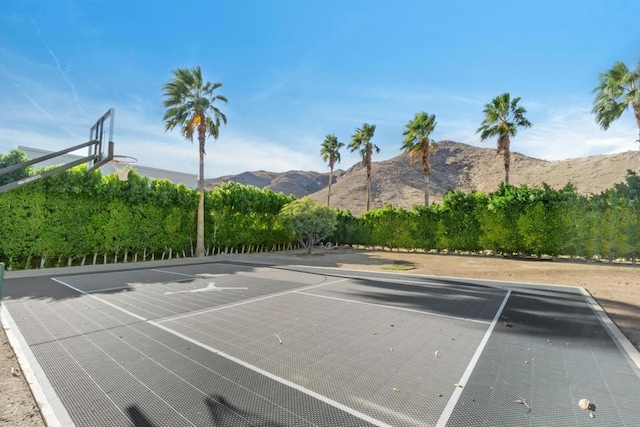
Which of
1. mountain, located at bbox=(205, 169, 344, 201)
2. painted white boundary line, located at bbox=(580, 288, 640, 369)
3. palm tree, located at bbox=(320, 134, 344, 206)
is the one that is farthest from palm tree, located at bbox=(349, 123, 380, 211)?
mountain, located at bbox=(205, 169, 344, 201)

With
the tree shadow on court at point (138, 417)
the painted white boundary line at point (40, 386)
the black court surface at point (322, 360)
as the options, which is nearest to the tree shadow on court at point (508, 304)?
the black court surface at point (322, 360)

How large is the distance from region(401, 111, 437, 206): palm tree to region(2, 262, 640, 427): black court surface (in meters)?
18.0

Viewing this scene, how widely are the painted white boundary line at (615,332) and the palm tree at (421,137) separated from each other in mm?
16961

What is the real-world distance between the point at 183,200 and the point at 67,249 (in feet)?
20.2

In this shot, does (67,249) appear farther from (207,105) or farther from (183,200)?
(207,105)

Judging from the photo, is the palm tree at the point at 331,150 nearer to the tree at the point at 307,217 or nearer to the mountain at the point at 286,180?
the tree at the point at 307,217

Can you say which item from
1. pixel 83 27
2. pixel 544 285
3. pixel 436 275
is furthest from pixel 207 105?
pixel 544 285

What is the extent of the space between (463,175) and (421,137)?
63651 millimetres

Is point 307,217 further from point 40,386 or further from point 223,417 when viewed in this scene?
point 223,417

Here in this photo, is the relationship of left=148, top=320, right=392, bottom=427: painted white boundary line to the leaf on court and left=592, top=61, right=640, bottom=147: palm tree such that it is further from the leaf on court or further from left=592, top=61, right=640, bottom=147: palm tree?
left=592, top=61, right=640, bottom=147: palm tree

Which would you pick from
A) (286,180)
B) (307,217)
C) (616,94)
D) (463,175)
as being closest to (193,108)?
(307,217)

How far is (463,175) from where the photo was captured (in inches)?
3132

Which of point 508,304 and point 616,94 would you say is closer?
point 508,304

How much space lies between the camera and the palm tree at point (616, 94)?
15.7 metres
